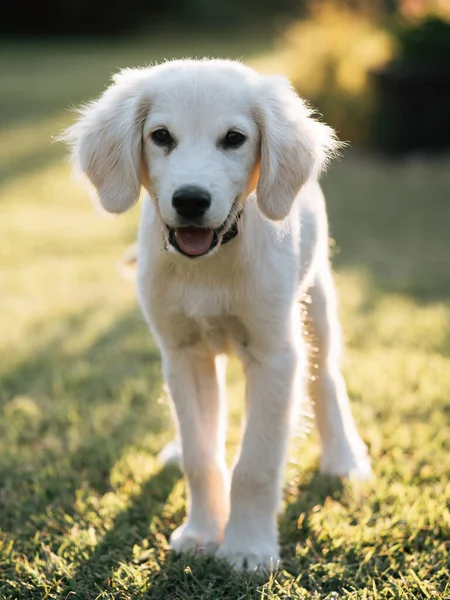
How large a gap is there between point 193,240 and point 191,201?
7.0 inches

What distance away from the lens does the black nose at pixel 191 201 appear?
2.59 meters

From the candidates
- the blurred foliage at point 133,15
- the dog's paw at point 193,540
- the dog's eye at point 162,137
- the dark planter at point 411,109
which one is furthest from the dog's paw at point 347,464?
the blurred foliage at point 133,15

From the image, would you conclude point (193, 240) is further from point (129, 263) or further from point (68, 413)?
point (68, 413)

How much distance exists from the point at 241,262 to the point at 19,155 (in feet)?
31.2

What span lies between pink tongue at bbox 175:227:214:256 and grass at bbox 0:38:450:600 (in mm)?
1114

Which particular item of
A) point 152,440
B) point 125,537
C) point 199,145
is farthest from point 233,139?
point 152,440

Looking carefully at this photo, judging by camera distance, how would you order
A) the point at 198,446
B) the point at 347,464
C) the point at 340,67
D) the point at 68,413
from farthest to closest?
the point at 340,67
the point at 68,413
the point at 347,464
the point at 198,446

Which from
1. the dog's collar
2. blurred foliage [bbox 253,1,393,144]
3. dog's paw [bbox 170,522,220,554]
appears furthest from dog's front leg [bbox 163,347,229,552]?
blurred foliage [bbox 253,1,393,144]

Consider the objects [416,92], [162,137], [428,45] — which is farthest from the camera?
[428,45]

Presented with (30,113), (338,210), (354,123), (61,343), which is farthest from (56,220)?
(30,113)

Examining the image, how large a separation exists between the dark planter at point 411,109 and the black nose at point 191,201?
30.1ft

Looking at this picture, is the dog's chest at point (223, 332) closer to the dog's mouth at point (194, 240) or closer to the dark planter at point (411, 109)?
the dog's mouth at point (194, 240)

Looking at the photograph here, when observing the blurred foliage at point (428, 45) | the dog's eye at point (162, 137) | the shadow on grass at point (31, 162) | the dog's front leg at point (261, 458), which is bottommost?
the shadow on grass at point (31, 162)

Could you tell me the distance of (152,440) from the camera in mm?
4125
